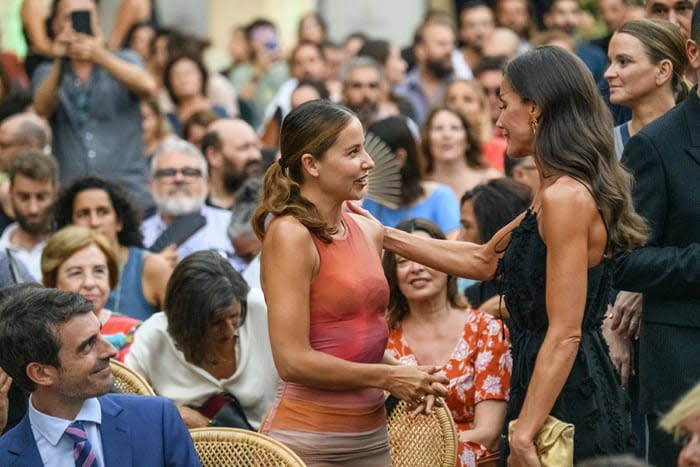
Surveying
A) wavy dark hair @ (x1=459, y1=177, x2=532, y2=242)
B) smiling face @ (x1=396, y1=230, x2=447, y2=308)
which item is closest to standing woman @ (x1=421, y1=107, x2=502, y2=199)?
wavy dark hair @ (x1=459, y1=177, x2=532, y2=242)

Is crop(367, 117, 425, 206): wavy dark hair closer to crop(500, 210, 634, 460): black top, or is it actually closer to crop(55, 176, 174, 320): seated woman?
crop(55, 176, 174, 320): seated woman

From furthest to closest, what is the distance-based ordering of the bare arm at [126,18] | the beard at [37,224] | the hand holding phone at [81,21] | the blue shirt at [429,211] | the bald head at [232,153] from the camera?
the bare arm at [126,18], the hand holding phone at [81,21], the bald head at [232,153], the beard at [37,224], the blue shirt at [429,211]

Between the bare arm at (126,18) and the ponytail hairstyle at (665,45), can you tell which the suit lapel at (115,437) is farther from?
the bare arm at (126,18)

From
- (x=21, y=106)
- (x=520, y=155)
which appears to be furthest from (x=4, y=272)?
(x=21, y=106)

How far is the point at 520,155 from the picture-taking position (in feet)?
16.0

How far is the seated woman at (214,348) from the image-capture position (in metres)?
6.20

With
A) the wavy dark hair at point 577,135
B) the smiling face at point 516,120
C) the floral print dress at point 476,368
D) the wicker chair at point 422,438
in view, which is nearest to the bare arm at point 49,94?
the floral print dress at point 476,368

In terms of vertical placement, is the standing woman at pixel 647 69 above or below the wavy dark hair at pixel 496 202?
above

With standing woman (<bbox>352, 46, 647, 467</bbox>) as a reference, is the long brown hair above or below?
below

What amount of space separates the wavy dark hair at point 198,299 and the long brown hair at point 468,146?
3883 mm

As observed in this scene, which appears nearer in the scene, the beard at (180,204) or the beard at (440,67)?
the beard at (180,204)

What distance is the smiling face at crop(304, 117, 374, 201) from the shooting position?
4.74 metres

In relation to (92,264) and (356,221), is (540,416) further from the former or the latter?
(92,264)

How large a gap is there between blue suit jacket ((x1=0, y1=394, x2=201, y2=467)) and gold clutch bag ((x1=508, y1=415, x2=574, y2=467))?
1.08 metres
